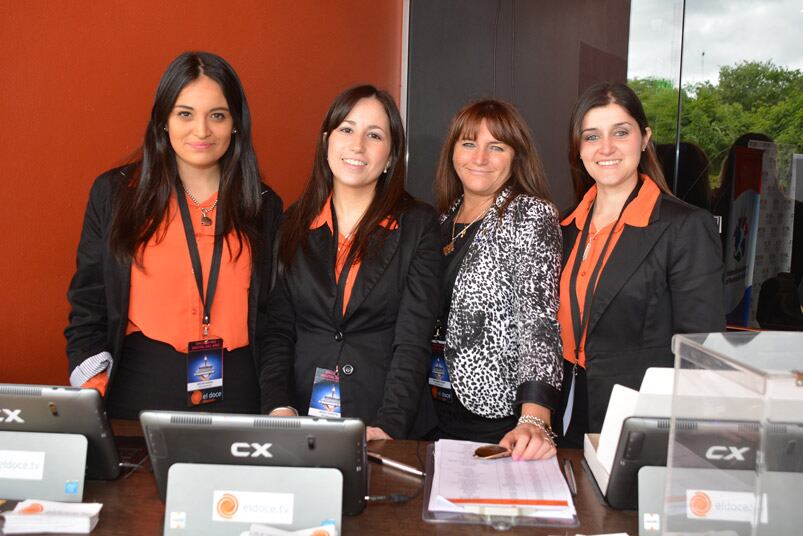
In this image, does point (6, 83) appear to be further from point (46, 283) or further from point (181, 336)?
point (181, 336)

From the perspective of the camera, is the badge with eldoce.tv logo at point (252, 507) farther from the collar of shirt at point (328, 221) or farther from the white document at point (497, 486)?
the collar of shirt at point (328, 221)

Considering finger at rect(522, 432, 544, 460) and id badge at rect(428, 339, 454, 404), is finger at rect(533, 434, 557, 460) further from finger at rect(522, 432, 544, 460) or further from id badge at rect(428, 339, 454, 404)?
id badge at rect(428, 339, 454, 404)

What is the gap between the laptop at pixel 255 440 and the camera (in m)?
1.40

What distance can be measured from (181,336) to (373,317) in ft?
2.00

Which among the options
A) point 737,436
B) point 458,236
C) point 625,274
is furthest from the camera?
point 458,236

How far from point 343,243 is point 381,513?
1.07 m

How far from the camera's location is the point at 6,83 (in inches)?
101

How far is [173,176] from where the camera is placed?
2465mm

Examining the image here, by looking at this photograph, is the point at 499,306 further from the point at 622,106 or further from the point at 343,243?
the point at 622,106

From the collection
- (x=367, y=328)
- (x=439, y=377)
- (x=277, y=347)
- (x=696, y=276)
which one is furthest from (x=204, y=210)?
(x=696, y=276)

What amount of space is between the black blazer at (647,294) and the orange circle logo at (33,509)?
158 cm

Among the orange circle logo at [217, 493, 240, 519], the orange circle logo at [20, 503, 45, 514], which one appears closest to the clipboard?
the orange circle logo at [217, 493, 240, 519]

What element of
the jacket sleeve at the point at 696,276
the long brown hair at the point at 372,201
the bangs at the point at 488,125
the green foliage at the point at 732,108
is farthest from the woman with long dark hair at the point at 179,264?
the green foliage at the point at 732,108

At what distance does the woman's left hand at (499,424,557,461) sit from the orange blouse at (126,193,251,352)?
999 mm
